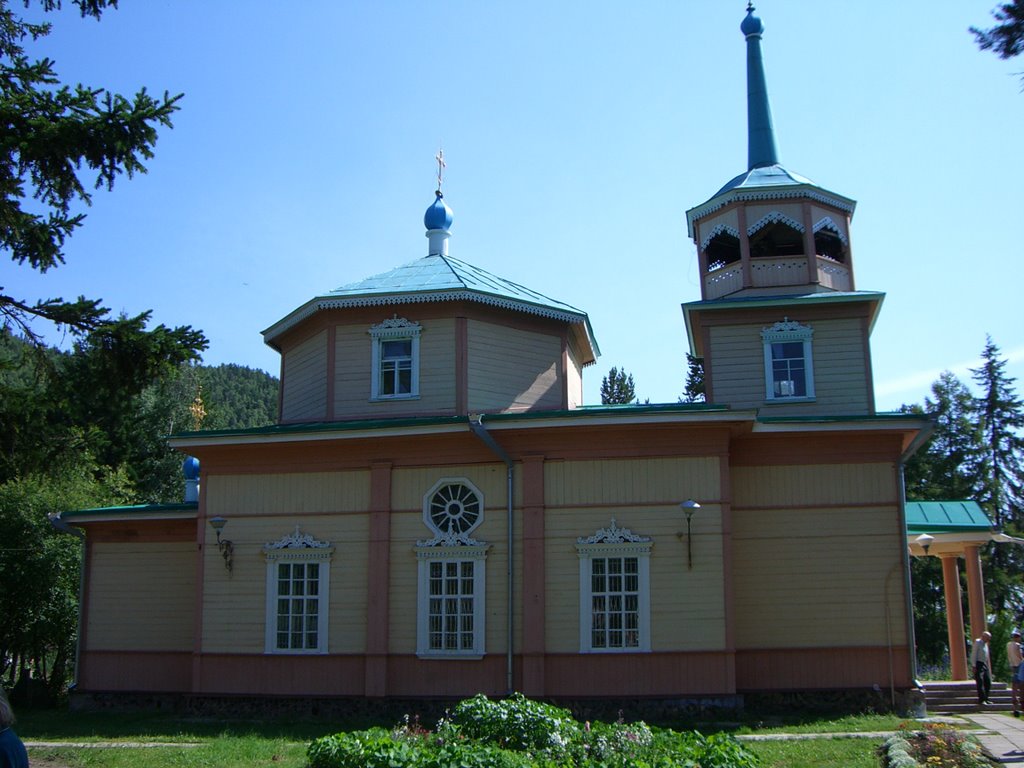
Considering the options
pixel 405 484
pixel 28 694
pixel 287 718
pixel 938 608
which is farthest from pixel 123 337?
pixel 938 608

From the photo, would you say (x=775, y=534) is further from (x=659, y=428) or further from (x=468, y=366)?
(x=468, y=366)

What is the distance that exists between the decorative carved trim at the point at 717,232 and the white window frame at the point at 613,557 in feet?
22.5

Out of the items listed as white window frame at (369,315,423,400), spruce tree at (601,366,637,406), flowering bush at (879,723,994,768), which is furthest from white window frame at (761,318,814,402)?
spruce tree at (601,366,637,406)

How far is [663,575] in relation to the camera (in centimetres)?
1614

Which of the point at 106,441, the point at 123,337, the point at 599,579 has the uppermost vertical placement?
the point at 123,337

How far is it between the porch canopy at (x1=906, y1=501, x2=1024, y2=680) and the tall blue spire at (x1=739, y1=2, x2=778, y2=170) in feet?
25.8

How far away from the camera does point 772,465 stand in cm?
1728

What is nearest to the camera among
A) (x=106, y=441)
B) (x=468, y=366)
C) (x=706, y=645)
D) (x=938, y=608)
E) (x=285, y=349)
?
(x=106, y=441)

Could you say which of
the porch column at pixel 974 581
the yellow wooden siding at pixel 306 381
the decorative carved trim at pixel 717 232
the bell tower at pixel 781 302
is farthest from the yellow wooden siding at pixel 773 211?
the yellow wooden siding at pixel 306 381

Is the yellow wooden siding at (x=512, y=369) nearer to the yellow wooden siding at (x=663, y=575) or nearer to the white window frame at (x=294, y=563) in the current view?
the yellow wooden siding at (x=663, y=575)

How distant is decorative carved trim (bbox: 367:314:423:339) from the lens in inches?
741

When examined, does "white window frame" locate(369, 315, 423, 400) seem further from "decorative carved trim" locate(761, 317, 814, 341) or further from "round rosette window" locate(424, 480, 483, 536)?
"decorative carved trim" locate(761, 317, 814, 341)

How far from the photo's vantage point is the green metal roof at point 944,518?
1964 centimetres

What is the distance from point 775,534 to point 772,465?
115 cm
